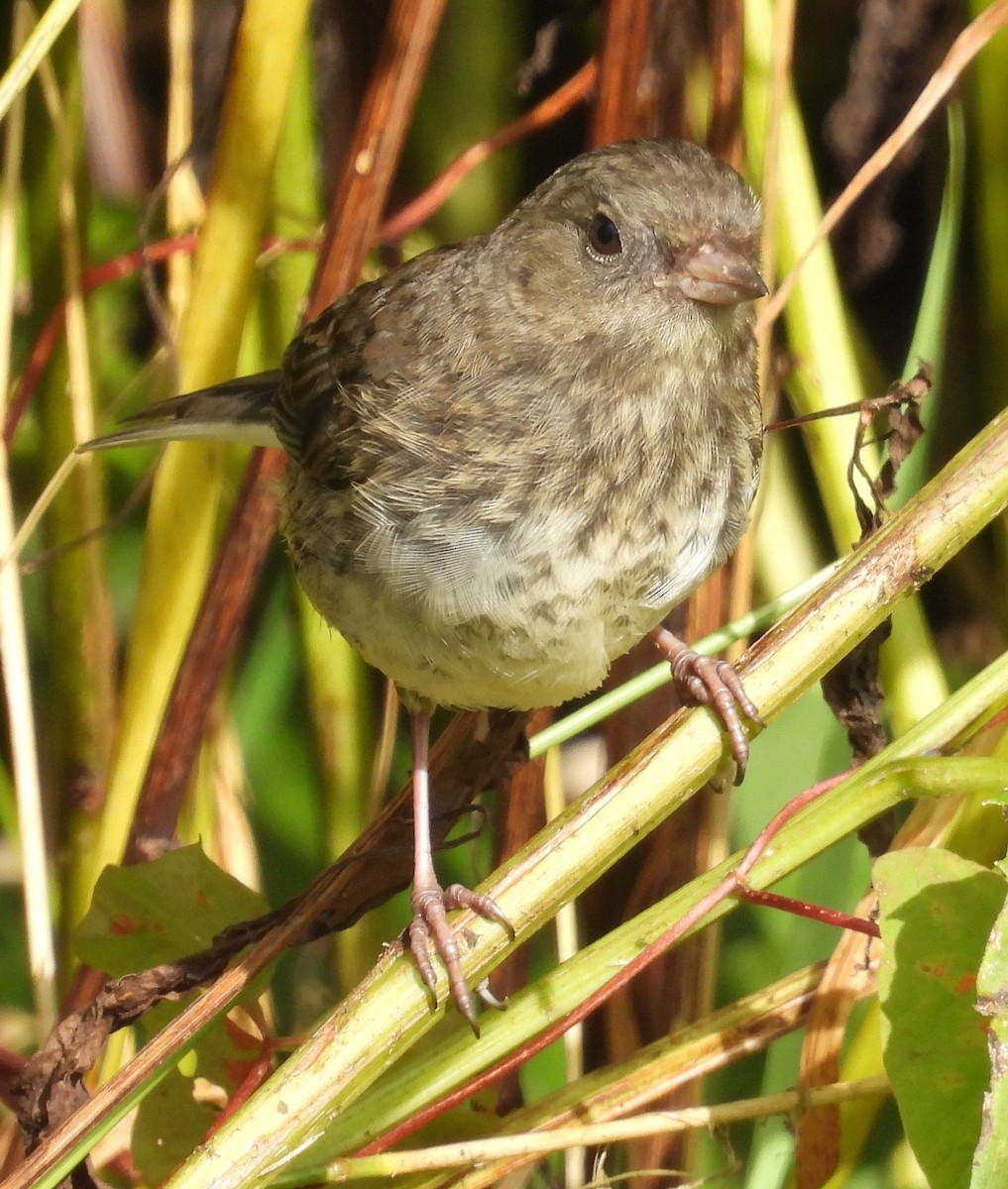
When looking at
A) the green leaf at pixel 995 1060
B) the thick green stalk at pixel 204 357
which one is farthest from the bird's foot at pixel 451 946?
the thick green stalk at pixel 204 357

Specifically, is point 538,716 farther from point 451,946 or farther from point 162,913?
point 451,946

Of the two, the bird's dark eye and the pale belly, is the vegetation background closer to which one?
the pale belly

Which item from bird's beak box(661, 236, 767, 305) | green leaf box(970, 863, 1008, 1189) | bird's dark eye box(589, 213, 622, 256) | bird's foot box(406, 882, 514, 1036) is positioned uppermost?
bird's dark eye box(589, 213, 622, 256)

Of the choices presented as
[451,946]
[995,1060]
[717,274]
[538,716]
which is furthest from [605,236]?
[995,1060]

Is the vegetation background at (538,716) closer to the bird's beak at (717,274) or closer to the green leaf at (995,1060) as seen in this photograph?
the green leaf at (995,1060)

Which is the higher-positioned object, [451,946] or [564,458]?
[564,458]

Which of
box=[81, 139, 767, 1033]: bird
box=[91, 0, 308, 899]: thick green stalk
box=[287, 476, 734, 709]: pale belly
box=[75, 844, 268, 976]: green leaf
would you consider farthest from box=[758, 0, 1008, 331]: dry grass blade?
box=[75, 844, 268, 976]: green leaf

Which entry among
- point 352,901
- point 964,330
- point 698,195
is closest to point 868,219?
point 964,330

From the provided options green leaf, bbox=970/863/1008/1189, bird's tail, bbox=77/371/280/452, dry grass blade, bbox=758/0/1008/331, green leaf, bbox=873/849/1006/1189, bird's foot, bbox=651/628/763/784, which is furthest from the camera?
bird's tail, bbox=77/371/280/452
